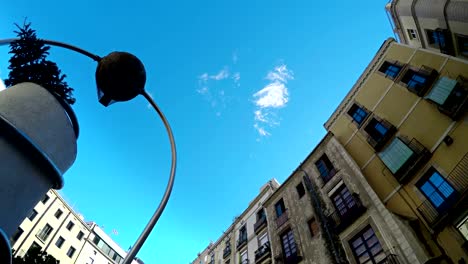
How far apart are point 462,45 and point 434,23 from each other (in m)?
2.95

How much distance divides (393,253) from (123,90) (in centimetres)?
1307

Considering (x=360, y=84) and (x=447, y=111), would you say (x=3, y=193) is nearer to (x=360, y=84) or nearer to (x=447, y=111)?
(x=447, y=111)

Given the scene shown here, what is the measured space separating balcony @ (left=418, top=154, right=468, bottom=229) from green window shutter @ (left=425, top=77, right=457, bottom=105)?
11.2ft

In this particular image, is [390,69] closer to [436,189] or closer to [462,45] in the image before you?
[462,45]

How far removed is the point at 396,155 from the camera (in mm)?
14211

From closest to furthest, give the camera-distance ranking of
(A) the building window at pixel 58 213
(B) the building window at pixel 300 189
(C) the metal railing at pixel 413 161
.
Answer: (C) the metal railing at pixel 413 161
(B) the building window at pixel 300 189
(A) the building window at pixel 58 213

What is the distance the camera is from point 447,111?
41.9 feet

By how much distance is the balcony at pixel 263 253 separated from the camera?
1934 centimetres

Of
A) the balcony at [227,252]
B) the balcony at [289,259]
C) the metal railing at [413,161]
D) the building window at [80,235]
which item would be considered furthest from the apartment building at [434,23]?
the building window at [80,235]

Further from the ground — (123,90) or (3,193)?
(123,90)

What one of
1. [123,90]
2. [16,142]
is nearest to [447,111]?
[123,90]

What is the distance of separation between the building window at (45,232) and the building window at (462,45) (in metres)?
43.3

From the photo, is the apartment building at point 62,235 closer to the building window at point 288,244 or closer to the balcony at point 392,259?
the building window at point 288,244

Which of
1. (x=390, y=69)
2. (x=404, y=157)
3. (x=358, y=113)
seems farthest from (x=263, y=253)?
(x=390, y=69)
